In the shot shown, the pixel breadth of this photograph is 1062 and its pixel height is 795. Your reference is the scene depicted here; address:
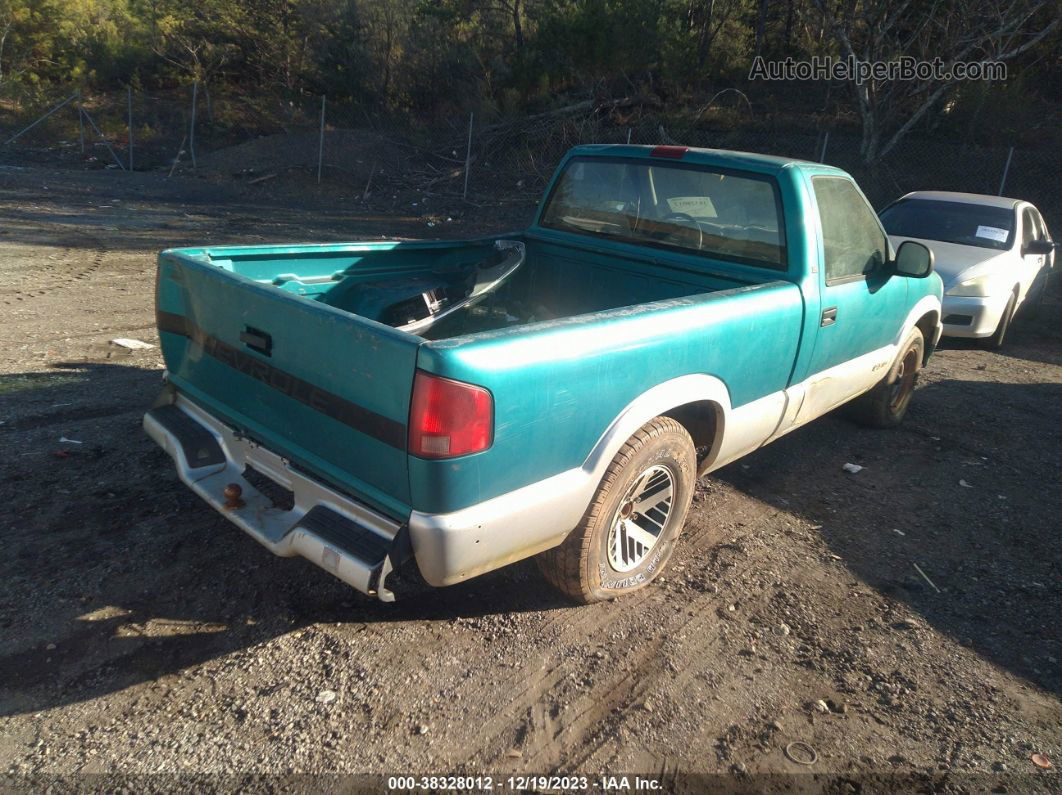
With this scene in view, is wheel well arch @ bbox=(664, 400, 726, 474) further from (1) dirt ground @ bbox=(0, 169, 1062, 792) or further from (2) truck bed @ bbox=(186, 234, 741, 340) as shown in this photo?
(2) truck bed @ bbox=(186, 234, 741, 340)

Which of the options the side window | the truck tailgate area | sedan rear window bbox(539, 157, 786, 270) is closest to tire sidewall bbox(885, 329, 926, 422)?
the side window

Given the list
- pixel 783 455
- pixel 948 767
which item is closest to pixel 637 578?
pixel 948 767

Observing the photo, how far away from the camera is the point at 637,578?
3541 mm

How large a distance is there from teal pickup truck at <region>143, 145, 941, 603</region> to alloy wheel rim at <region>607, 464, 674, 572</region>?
0.04ft

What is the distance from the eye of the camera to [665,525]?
3611 millimetres

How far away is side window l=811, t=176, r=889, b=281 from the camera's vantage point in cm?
422

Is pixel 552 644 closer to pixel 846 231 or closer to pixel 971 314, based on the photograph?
pixel 846 231

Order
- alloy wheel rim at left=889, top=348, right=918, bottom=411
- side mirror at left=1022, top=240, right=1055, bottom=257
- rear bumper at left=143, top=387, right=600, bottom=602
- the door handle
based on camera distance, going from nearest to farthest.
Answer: rear bumper at left=143, top=387, right=600, bottom=602 → the door handle → alloy wheel rim at left=889, top=348, right=918, bottom=411 → side mirror at left=1022, top=240, right=1055, bottom=257

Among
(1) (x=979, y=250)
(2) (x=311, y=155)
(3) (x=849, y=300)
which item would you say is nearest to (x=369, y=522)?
(3) (x=849, y=300)

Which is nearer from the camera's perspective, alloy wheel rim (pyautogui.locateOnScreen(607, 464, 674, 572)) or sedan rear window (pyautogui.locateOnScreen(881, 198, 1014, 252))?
alloy wheel rim (pyautogui.locateOnScreen(607, 464, 674, 572))

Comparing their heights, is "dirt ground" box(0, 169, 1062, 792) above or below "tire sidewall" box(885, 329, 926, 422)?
below

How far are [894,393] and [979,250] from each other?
13.1 feet

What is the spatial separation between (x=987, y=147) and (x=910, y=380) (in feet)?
48.7

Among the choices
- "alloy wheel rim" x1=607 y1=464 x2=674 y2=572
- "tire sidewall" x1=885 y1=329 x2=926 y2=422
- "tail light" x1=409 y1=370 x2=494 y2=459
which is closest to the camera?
"tail light" x1=409 y1=370 x2=494 y2=459
